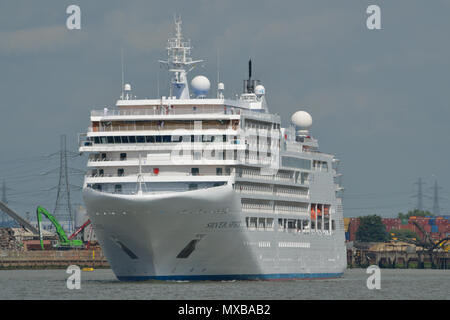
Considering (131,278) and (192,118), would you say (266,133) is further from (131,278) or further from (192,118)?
(131,278)

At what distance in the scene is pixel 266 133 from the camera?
272 feet

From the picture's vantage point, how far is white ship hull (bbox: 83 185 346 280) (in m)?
73.2

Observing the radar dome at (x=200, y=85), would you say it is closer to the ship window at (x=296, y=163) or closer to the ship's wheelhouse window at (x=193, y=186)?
the ship window at (x=296, y=163)

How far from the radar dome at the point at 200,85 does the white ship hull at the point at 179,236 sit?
33.6 feet

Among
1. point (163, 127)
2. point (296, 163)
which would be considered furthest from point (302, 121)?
point (163, 127)

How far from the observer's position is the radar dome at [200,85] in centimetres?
8350

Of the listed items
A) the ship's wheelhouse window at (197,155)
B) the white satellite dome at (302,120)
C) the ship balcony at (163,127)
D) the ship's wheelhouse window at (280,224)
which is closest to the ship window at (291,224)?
the ship's wheelhouse window at (280,224)

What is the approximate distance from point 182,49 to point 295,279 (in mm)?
17899

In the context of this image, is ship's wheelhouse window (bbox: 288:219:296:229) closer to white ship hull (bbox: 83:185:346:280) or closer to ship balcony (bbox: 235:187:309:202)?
ship balcony (bbox: 235:187:309:202)

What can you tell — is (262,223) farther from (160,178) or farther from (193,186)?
(160,178)

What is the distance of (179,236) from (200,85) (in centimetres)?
1364

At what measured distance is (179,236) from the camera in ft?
243

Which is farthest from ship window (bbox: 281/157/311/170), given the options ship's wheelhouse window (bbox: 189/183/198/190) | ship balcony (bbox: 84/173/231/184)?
ship's wheelhouse window (bbox: 189/183/198/190)
